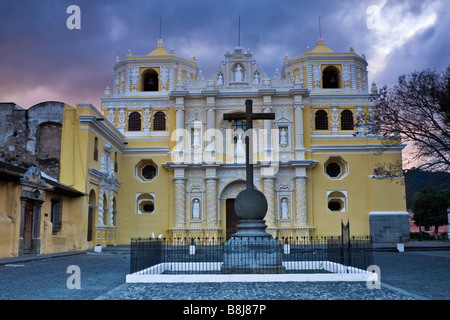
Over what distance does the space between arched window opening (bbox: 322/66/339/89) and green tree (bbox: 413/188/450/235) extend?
2088cm

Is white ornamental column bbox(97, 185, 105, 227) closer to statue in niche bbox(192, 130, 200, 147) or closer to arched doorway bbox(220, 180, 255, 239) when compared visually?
statue in niche bbox(192, 130, 200, 147)

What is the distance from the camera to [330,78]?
32.5m

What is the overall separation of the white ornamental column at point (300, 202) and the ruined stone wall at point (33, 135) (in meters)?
14.4

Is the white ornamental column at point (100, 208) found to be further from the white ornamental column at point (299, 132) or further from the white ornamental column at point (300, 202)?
the white ornamental column at point (299, 132)

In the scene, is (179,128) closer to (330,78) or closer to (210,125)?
(210,125)

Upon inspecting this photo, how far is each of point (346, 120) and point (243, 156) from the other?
295 inches

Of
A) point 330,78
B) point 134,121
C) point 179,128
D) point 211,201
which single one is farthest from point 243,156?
point 330,78

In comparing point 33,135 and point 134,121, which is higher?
point 134,121

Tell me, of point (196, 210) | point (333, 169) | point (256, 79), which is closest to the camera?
point (196, 210)

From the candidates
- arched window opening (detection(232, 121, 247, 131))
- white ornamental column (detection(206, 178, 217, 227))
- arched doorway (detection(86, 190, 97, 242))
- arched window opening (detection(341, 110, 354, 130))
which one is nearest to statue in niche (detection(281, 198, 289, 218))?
white ornamental column (detection(206, 178, 217, 227))

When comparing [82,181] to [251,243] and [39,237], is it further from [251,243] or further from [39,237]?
[251,243]

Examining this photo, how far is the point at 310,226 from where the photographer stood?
2856 cm

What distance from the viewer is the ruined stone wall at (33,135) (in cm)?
2248
